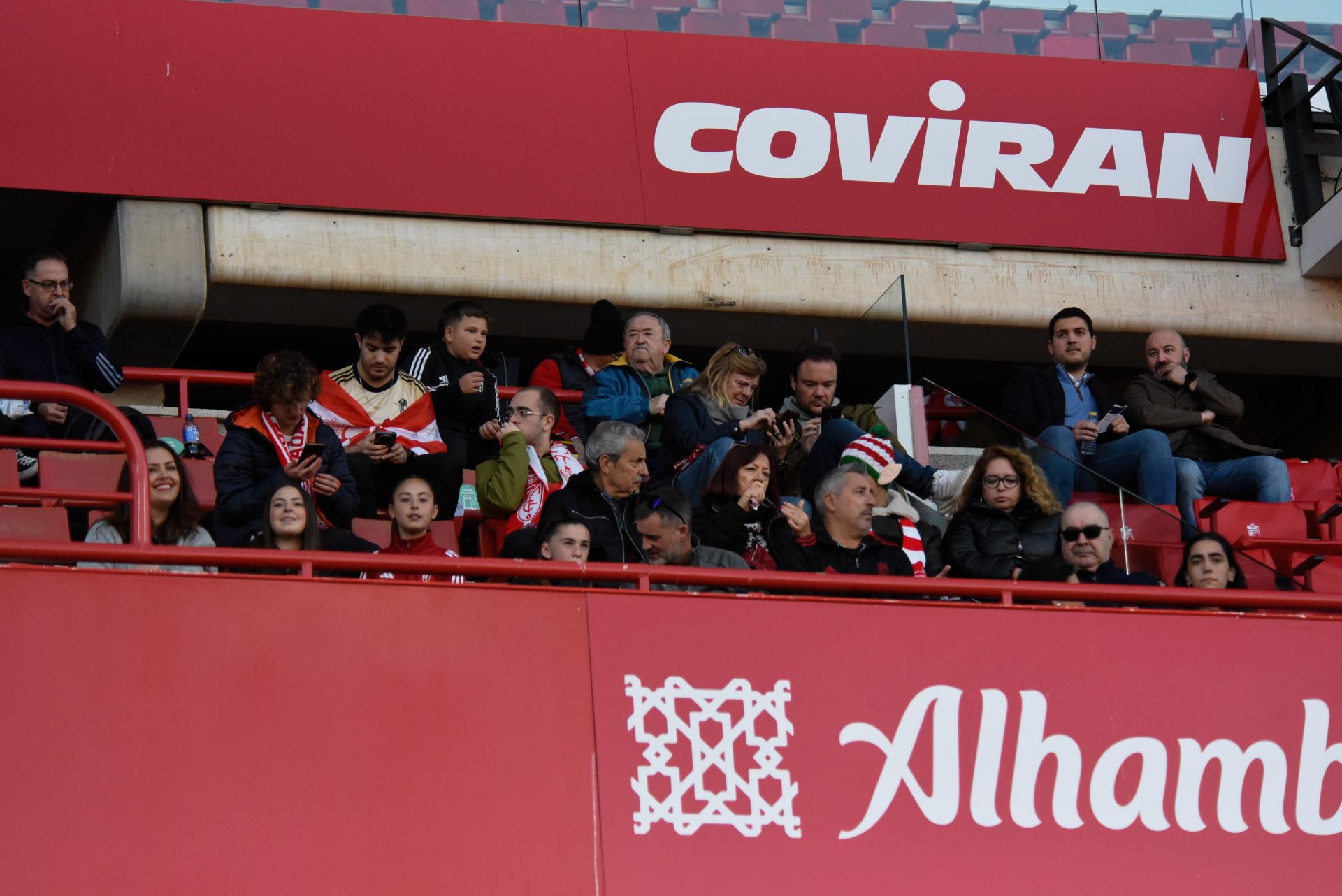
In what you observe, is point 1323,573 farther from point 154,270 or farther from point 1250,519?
point 154,270

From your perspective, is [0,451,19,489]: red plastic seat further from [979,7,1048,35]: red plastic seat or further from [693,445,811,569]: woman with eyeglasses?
[979,7,1048,35]: red plastic seat

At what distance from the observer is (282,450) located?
24.7ft

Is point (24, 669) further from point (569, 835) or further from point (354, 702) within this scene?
point (569, 835)

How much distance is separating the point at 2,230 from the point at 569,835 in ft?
19.7

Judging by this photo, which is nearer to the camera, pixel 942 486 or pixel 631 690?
pixel 631 690

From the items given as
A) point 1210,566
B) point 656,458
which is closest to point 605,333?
point 656,458

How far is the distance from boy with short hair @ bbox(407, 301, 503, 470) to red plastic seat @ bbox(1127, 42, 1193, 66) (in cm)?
476

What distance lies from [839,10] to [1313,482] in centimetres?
372

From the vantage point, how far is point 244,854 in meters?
6.00

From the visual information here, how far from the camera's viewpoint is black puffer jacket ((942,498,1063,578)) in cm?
748

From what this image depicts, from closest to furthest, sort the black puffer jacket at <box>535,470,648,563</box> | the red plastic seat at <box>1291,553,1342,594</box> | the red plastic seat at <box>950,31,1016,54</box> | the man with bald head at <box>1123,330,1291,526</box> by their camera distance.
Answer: the black puffer jacket at <box>535,470,648,563</box> < the red plastic seat at <box>1291,553,1342,594</box> < the man with bald head at <box>1123,330,1291,526</box> < the red plastic seat at <box>950,31,1016,54</box>

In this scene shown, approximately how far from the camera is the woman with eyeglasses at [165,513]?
22.3 ft

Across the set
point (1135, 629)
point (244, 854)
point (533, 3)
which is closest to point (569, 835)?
point (244, 854)

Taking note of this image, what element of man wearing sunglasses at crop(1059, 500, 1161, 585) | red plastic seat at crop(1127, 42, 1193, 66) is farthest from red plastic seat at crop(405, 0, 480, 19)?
man wearing sunglasses at crop(1059, 500, 1161, 585)
